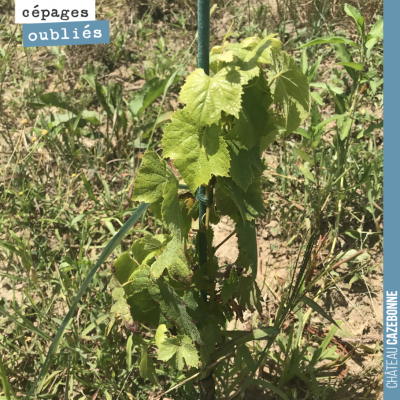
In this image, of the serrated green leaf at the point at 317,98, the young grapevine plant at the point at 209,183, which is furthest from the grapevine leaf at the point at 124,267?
the serrated green leaf at the point at 317,98

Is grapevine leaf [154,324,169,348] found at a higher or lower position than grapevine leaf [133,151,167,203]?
lower

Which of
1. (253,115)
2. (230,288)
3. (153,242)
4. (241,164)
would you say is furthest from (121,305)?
(253,115)

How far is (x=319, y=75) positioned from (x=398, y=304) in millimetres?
1717

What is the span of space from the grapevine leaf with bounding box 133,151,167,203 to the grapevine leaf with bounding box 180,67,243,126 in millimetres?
173

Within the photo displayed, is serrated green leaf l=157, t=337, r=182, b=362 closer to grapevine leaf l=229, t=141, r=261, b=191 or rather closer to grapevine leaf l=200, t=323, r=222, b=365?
grapevine leaf l=200, t=323, r=222, b=365

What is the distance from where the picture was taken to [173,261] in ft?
3.54

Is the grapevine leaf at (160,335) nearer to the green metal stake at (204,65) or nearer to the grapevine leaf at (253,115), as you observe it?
the green metal stake at (204,65)

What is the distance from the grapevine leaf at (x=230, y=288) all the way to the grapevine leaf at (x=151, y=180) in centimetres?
33

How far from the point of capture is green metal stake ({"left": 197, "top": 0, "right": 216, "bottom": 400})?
0.99m

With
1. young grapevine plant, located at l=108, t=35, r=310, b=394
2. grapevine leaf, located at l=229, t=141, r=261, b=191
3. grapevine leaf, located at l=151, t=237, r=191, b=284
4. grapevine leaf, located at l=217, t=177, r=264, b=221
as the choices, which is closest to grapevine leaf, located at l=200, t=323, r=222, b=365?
young grapevine plant, located at l=108, t=35, r=310, b=394

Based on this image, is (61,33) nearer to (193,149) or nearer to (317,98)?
(317,98)

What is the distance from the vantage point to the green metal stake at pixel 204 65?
994 millimetres

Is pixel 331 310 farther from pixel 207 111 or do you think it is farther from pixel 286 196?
pixel 207 111

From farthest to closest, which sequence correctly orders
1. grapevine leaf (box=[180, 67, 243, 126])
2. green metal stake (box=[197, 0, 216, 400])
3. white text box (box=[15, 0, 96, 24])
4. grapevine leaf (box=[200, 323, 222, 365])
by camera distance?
white text box (box=[15, 0, 96, 24]), grapevine leaf (box=[200, 323, 222, 365]), green metal stake (box=[197, 0, 216, 400]), grapevine leaf (box=[180, 67, 243, 126])
